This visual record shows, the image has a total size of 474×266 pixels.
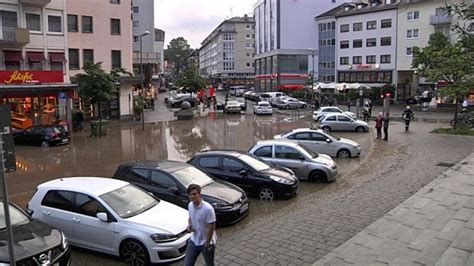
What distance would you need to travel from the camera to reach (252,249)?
9359 mm

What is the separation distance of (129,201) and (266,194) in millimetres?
4993

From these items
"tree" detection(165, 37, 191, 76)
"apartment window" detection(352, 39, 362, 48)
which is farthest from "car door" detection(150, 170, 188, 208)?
"tree" detection(165, 37, 191, 76)

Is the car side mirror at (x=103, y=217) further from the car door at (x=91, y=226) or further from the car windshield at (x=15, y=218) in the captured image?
the car windshield at (x=15, y=218)

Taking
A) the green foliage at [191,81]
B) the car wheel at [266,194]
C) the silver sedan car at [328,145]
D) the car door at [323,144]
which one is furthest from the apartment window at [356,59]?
the car wheel at [266,194]

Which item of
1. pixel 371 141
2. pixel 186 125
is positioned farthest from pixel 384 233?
pixel 186 125

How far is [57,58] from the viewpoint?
36500 millimetres

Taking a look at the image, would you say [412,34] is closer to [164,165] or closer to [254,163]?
[254,163]

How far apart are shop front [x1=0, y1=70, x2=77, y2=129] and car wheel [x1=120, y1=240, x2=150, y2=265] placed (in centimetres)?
2434

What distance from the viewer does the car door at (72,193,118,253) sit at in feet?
29.0

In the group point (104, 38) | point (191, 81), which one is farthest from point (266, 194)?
point (191, 81)

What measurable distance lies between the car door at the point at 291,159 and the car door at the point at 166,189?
563cm

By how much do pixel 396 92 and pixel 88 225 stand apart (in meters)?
64.0

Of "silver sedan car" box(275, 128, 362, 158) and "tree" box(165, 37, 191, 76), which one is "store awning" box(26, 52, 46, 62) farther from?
"tree" box(165, 37, 191, 76)

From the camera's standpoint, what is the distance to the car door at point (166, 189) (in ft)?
36.9
